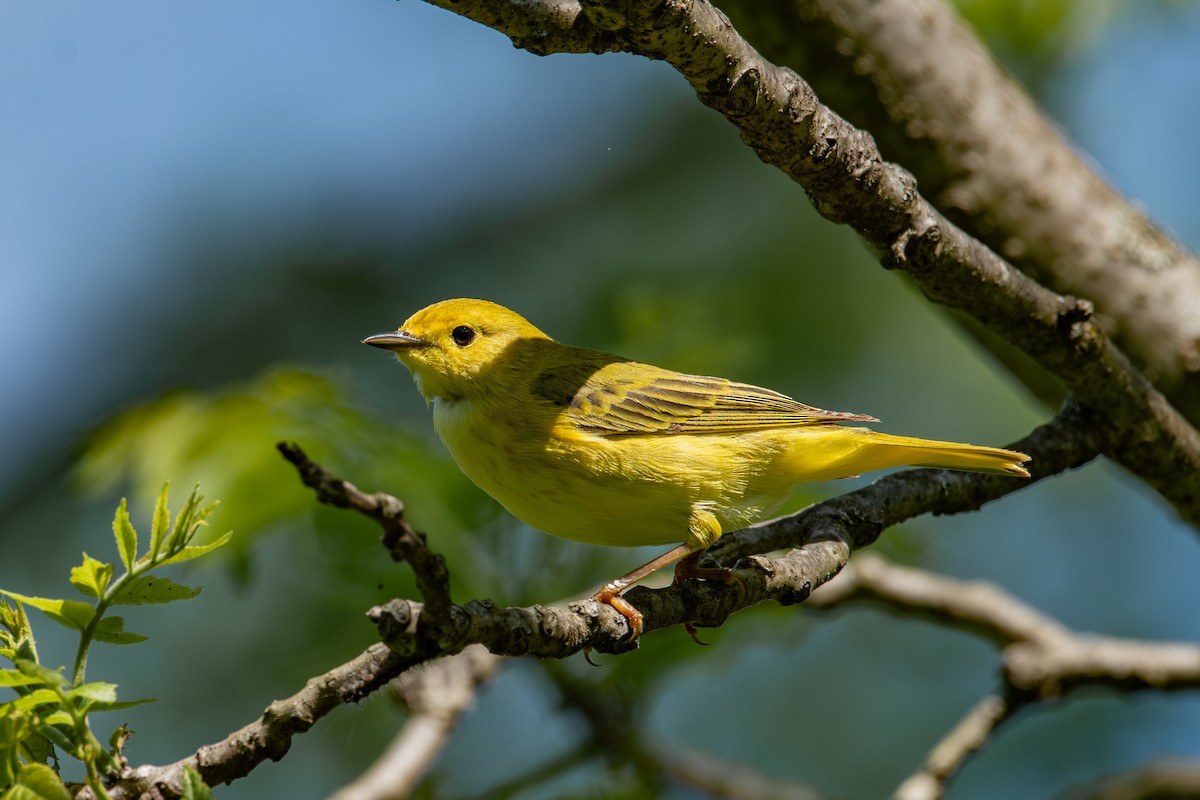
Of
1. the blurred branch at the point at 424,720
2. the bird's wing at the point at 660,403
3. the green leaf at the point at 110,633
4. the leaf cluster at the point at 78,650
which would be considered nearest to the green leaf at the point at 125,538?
the leaf cluster at the point at 78,650

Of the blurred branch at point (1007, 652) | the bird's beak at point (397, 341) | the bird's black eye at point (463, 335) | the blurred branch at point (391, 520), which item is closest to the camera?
the blurred branch at point (391, 520)

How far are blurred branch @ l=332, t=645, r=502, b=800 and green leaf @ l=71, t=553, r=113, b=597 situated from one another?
1.96 metres

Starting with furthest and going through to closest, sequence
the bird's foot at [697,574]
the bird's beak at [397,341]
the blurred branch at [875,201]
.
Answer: the bird's beak at [397,341], the bird's foot at [697,574], the blurred branch at [875,201]

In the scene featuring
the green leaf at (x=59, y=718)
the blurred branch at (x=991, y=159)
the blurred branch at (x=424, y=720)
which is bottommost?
the blurred branch at (x=424, y=720)

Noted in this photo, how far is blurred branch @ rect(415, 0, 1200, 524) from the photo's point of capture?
229 cm

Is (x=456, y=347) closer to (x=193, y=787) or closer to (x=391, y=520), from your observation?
(x=193, y=787)

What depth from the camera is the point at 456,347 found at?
4625 millimetres

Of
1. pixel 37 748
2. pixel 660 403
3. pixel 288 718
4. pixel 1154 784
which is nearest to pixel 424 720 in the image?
pixel 660 403

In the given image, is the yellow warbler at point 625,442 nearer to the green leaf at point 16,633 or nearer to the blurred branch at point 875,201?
the blurred branch at point 875,201

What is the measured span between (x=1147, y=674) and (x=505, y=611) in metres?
3.42

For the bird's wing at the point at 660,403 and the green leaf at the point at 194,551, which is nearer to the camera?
the green leaf at the point at 194,551

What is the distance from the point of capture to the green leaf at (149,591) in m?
1.88

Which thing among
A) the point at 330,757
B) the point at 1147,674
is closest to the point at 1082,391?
the point at 1147,674

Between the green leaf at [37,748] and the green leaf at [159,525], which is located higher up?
the green leaf at [159,525]
